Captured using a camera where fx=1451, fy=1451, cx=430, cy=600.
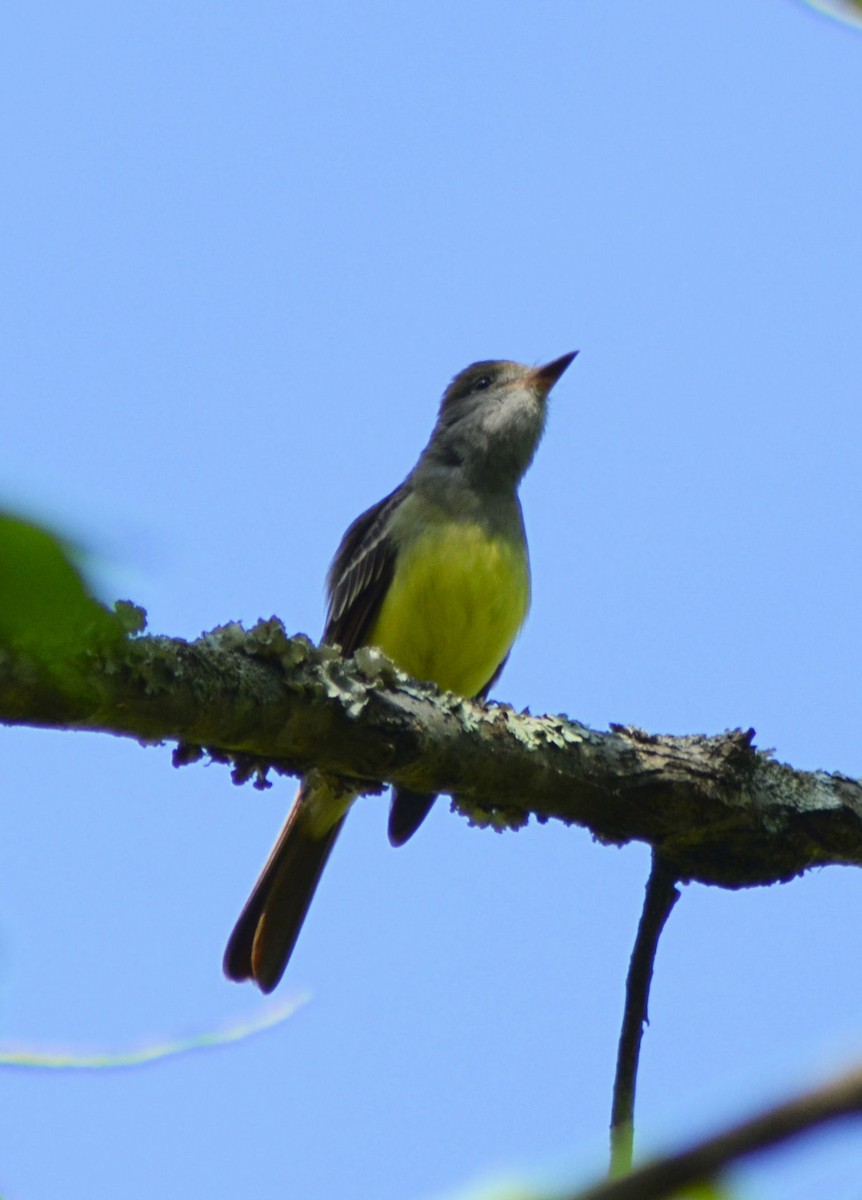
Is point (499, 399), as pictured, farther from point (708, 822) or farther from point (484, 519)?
point (708, 822)

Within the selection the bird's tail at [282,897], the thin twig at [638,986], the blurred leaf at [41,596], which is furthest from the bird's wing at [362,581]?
the blurred leaf at [41,596]

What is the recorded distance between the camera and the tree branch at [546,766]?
12.4ft

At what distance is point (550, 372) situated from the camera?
852cm

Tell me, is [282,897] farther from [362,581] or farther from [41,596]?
[41,596]

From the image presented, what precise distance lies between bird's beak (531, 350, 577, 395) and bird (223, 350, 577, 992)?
1.21m

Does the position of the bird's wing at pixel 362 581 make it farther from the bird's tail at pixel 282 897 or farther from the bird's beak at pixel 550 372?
the bird's beak at pixel 550 372

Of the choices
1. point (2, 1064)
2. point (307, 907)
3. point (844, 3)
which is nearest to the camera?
point (844, 3)

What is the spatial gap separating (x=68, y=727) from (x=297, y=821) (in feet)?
11.5

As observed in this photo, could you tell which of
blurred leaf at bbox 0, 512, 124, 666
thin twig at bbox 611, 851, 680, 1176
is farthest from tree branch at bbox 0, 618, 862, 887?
blurred leaf at bbox 0, 512, 124, 666

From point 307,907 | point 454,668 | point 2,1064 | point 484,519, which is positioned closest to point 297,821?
point 307,907

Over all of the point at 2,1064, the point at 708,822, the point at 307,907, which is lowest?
the point at 2,1064

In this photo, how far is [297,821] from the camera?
665 centimetres

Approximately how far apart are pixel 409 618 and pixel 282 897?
1.37 m

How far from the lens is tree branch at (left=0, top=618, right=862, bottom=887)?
3.79m
